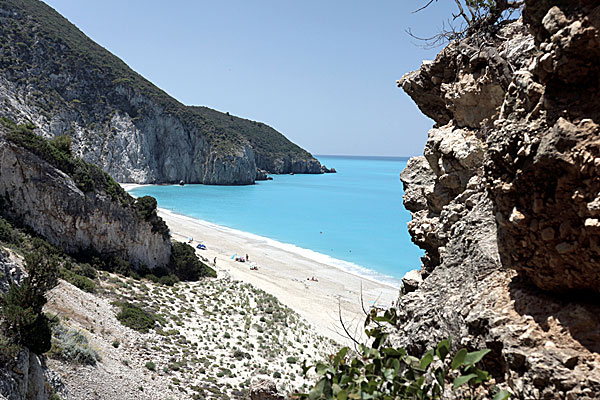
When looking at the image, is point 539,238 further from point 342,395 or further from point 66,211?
point 66,211

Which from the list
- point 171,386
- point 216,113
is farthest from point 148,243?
point 216,113

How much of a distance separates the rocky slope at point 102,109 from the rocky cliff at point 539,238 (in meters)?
67.7

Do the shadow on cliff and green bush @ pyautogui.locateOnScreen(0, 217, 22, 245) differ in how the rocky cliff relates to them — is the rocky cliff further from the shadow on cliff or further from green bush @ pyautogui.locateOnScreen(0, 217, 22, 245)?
green bush @ pyautogui.locateOnScreen(0, 217, 22, 245)

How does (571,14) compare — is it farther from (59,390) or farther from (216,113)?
(216,113)

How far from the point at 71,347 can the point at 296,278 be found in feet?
77.0

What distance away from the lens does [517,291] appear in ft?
10.2

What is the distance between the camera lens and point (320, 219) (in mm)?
70125

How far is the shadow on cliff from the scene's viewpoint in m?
2.49

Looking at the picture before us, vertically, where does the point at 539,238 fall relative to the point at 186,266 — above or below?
above

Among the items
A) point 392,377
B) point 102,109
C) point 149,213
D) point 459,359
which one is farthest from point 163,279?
point 102,109

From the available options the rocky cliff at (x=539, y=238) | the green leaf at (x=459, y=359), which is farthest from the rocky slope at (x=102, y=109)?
the green leaf at (x=459, y=359)

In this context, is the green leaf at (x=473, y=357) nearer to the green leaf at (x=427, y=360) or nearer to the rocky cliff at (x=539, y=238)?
the green leaf at (x=427, y=360)

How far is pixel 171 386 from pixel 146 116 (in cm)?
8779

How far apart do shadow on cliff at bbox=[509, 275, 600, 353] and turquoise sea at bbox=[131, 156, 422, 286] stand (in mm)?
33744
